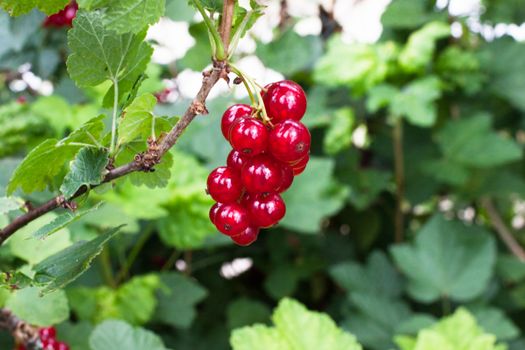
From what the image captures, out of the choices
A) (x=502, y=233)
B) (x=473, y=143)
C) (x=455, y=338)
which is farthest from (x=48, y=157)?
(x=502, y=233)

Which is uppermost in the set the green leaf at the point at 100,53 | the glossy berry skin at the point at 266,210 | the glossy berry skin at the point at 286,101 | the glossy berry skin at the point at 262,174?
the green leaf at the point at 100,53

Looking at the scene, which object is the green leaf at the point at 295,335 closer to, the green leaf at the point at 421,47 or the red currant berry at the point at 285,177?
the red currant berry at the point at 285,177

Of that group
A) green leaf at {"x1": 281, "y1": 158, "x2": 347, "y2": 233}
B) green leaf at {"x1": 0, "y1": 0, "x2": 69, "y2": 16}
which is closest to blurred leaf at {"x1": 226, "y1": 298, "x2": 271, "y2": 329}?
green leaf at {"x1": 281, "y1": 158, "x2": 347, "y2": 233}

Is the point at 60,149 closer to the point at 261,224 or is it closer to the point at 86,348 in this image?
the point at 261,224

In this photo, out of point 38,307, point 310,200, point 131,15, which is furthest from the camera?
point 310,200

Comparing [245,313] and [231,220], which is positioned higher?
[245,313]

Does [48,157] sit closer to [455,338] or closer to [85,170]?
[85,170]

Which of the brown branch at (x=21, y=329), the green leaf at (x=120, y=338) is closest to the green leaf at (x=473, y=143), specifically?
the green leaf at (x=120, y=338)

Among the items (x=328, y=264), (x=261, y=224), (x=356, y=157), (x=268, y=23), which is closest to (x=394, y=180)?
(x=356, y=157)
